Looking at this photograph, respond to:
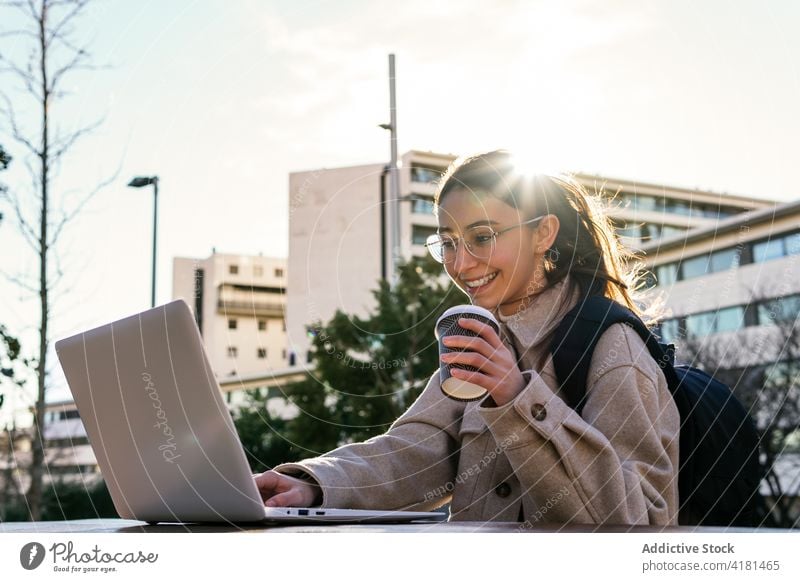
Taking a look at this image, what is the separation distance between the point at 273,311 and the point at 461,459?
53.5 m

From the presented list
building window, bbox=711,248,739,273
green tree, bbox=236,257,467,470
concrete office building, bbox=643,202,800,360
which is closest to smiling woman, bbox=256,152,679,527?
green tree, bbox=236,257,467,470

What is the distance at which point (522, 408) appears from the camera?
2.00m

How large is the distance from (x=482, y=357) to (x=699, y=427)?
77cm

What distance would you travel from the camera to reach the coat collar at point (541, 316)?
266 cm

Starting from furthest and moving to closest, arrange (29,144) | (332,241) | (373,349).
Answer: (332,241) → (373,349) → (29,144)

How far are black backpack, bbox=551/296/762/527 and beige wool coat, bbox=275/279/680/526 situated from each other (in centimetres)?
4

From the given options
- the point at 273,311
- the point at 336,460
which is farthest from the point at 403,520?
the point at 273,311

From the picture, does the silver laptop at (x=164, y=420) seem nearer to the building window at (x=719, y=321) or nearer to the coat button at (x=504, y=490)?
the coat button at (x=504, y=490)

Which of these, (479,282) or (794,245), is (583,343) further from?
(794,245)

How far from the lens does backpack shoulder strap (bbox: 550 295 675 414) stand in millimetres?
2373

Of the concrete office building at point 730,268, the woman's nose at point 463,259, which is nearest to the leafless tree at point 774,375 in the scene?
the concrete office building at point 730,268

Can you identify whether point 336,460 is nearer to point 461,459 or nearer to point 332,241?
point 461,459
